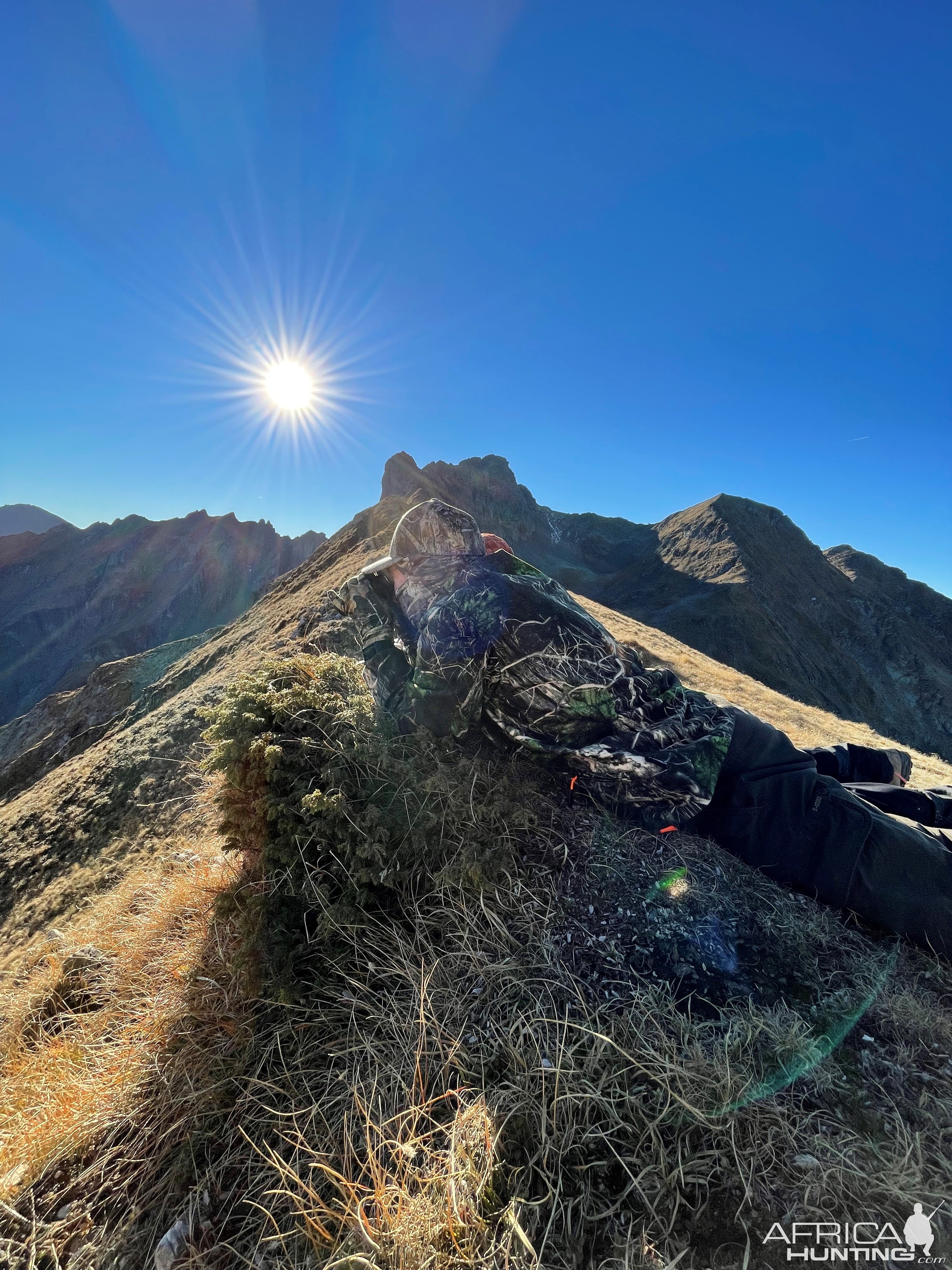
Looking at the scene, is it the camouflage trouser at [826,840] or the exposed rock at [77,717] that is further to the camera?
the exposed rock at [77,717]

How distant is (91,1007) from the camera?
7.61ft

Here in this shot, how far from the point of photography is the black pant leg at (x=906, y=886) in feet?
6.95

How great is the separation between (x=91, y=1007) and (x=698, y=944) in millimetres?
2907

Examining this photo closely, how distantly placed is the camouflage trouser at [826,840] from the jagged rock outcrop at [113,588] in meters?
66.4

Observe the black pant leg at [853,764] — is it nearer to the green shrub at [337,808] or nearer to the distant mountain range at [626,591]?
Result: the green shrub at [337,808]

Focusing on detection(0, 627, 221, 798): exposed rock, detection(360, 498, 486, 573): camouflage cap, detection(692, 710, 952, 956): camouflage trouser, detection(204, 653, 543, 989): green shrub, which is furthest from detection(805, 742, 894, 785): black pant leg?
detection(0, 627, 221, 798): exposed rock

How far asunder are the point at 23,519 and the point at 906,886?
18093cm

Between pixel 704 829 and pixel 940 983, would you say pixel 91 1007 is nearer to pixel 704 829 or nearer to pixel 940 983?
pixel 704 829

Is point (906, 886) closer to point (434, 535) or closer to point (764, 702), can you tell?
point (434, 535)

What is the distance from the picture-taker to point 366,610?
300 cm
